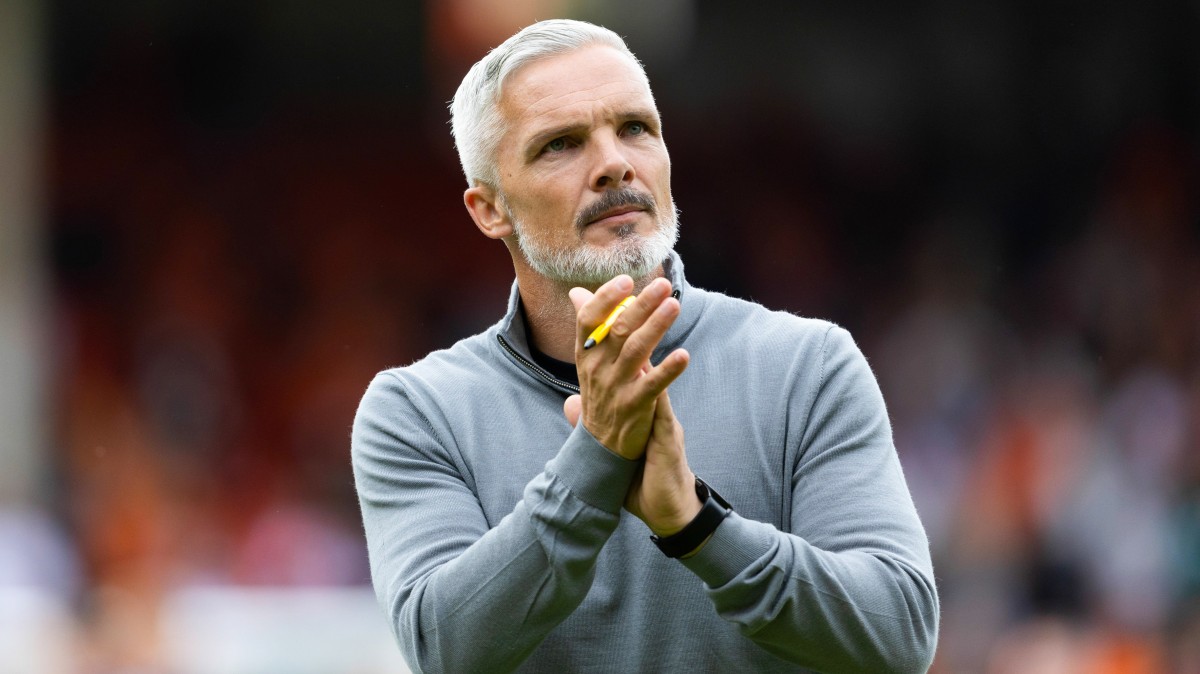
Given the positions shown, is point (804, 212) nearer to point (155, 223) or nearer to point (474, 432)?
point (155, 223)

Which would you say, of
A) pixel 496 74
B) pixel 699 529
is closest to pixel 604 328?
pixel 699 529

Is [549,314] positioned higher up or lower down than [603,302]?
lower down

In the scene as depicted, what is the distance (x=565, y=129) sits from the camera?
2.61 meters

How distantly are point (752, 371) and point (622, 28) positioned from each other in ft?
20.3

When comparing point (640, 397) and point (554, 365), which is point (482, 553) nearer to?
point (640, 397)

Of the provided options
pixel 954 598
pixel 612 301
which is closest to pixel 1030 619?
pixel 954 598

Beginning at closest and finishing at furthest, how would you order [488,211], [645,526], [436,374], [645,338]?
[645,338] < [645,526] < [436,374] < [488,211]

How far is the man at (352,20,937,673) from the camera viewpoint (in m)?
2.16

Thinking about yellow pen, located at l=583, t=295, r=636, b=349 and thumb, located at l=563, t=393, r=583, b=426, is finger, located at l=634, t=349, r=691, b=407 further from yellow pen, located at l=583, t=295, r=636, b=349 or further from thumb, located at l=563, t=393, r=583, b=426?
thumb, located at l=563, t=393, r=583, b=426

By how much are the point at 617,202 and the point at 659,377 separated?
0.54 metres

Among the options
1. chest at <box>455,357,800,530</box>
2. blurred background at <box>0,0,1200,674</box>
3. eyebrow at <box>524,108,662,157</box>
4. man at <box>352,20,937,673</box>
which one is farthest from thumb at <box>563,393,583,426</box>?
blurred background at <box>0,0,1200,674</box>

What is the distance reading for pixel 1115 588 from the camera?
7004 mm

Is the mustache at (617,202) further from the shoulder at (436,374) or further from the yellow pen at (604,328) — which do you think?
the yellow pen at (604,328)

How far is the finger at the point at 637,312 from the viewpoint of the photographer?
2.08 meters
